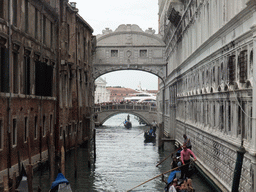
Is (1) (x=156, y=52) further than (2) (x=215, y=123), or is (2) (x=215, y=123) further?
(1) (x=156, y=52)

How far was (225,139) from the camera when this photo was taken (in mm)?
10594

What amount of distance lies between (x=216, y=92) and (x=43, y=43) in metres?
6.93

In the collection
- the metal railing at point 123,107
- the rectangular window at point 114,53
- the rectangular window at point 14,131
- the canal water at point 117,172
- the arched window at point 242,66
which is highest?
the rectangular window at point 114,53

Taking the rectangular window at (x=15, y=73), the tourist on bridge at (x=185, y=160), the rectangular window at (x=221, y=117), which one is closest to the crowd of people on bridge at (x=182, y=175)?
the tourist on bridge at (x=185, y=160)

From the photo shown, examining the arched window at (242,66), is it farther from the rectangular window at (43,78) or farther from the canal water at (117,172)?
the rectangular window at (43,78)

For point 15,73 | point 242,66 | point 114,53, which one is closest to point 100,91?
point 114,53

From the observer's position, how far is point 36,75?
50.0 feet

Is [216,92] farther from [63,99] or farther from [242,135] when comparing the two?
[63,99]

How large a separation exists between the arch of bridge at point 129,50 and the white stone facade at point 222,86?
13649mm

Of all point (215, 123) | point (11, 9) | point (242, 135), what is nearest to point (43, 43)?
point (11, 9)

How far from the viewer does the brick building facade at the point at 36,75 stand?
12.0 m

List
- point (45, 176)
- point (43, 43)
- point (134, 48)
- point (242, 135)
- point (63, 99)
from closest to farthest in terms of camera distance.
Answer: point (242, 135)
point (45, 176)
point (43, 43)
point (63, 99)
point (134, 48)

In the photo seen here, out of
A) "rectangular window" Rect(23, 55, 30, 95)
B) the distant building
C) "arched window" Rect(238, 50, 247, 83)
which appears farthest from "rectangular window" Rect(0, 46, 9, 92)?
the distant building

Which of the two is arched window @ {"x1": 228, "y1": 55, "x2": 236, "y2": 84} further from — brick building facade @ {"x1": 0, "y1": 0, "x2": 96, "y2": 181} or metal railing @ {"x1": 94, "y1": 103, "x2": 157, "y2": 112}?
metal railing @ {"x1": 94, "y1": 103, "x2": 157, "y2": 112}
